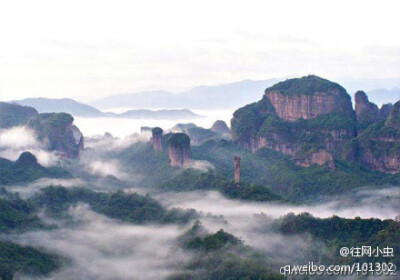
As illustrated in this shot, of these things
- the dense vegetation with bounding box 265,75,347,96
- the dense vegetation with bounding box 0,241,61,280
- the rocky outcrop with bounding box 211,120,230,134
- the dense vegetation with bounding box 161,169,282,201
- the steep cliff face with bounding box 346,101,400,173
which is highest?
the dense vegetation with bounding box 265,75,347,96

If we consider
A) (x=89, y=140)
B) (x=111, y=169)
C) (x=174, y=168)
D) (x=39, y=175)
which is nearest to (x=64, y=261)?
(x=39, y=175)

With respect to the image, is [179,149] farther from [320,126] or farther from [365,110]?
[365,110]

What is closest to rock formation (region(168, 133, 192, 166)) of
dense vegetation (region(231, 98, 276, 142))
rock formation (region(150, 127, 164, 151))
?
rock formation (region(150, 127, 164, 151))

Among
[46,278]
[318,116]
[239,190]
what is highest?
[318,116]

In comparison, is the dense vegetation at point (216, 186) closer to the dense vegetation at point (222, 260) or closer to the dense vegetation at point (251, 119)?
the dense vegetation at point (222, 260)

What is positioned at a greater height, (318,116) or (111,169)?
(318,116)

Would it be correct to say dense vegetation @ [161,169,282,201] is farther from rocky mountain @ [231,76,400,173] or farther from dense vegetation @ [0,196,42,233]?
dense vegetation @ [0,196,42,233]

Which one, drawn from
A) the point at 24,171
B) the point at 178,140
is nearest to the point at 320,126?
the point at 178,140

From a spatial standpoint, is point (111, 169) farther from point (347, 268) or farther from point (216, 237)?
point (347, 268)

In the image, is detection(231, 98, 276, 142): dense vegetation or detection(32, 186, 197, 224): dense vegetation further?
detection(231, 98, 276, 142): dense vegetation
